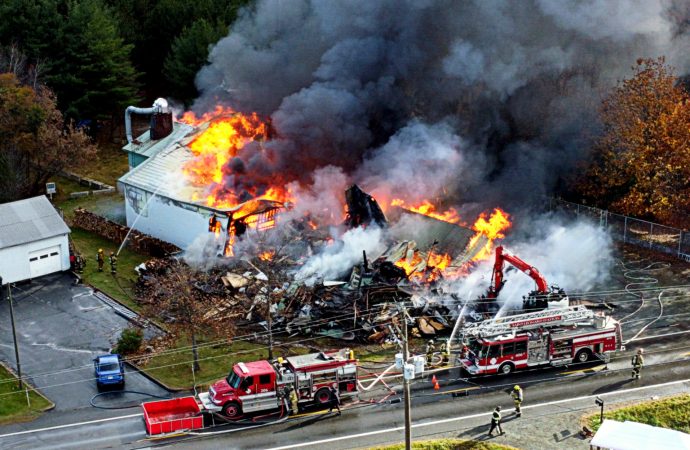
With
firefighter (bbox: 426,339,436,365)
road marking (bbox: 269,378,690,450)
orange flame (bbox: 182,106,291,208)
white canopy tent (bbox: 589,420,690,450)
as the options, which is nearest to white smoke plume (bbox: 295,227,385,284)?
firefighter (bbox: 426,339,436,365)

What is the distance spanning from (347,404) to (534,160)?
23627 mm

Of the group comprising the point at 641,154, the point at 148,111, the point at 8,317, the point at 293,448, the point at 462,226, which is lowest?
the point at 293,448

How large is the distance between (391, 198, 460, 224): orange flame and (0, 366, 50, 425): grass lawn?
20.7 metres

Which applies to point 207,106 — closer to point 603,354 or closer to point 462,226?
point 462,226

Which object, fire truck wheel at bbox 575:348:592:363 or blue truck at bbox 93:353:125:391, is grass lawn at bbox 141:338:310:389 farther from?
A: fire truck wheel at bbox 575:348:592:363

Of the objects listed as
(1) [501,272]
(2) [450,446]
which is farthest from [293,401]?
(1) [501,272]

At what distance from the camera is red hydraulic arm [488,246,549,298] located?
36.8 meters

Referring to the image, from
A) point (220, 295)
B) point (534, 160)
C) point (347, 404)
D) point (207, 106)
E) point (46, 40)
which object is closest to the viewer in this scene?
point (347, 404)

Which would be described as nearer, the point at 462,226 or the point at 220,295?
the point at 220,295

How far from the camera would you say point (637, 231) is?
161 ft

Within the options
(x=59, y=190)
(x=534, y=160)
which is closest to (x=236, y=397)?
(x=534, y=160)

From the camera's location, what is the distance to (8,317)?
137 feet

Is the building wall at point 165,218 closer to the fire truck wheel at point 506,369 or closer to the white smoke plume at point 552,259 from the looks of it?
the white smoke plume at point 552,259

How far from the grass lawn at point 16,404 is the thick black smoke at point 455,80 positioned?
1868 centimetres
